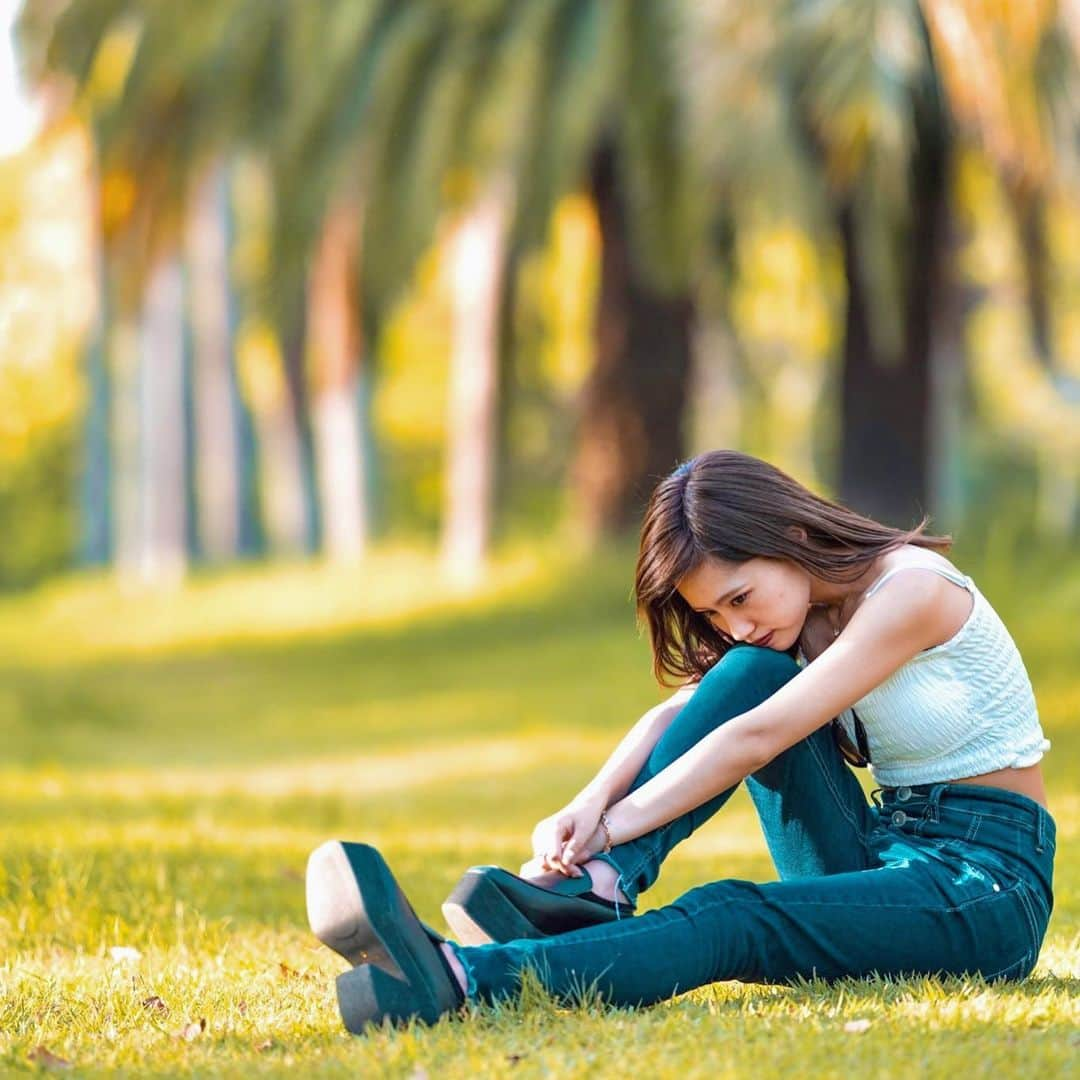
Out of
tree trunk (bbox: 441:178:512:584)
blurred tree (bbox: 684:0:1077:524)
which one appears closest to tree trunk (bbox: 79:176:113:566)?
tree trunk (bbox: 441:178:512:584)

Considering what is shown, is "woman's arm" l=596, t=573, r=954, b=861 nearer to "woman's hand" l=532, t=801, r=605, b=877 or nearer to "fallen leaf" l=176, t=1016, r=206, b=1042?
"woman's hand" l=532, t=801, r=605, b=877

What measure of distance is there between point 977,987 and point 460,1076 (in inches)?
41.1

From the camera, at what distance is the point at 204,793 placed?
855cm

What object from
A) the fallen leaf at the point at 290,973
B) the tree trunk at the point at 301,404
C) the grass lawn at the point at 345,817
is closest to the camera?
the grass lawn at the point at 345,817

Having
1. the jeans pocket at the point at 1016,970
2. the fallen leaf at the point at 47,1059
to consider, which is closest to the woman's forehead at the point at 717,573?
the jeans pocket at the point at 1016,970

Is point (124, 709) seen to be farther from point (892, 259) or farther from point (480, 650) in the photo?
point (892, 259)

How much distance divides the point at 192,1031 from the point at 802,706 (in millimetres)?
1221

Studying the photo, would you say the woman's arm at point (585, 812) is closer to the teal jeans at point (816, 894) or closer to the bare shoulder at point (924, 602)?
the teal jeans at point (816, 894)

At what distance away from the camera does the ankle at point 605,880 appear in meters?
3.57

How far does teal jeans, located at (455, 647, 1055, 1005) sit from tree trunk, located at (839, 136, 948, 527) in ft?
36.8

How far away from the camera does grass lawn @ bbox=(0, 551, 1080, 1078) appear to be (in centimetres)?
318

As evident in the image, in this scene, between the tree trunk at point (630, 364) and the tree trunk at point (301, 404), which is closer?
the tree trunk at point (630, 364)


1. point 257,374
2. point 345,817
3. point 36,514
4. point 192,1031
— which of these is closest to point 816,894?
point 192,1031

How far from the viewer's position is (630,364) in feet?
51.2
